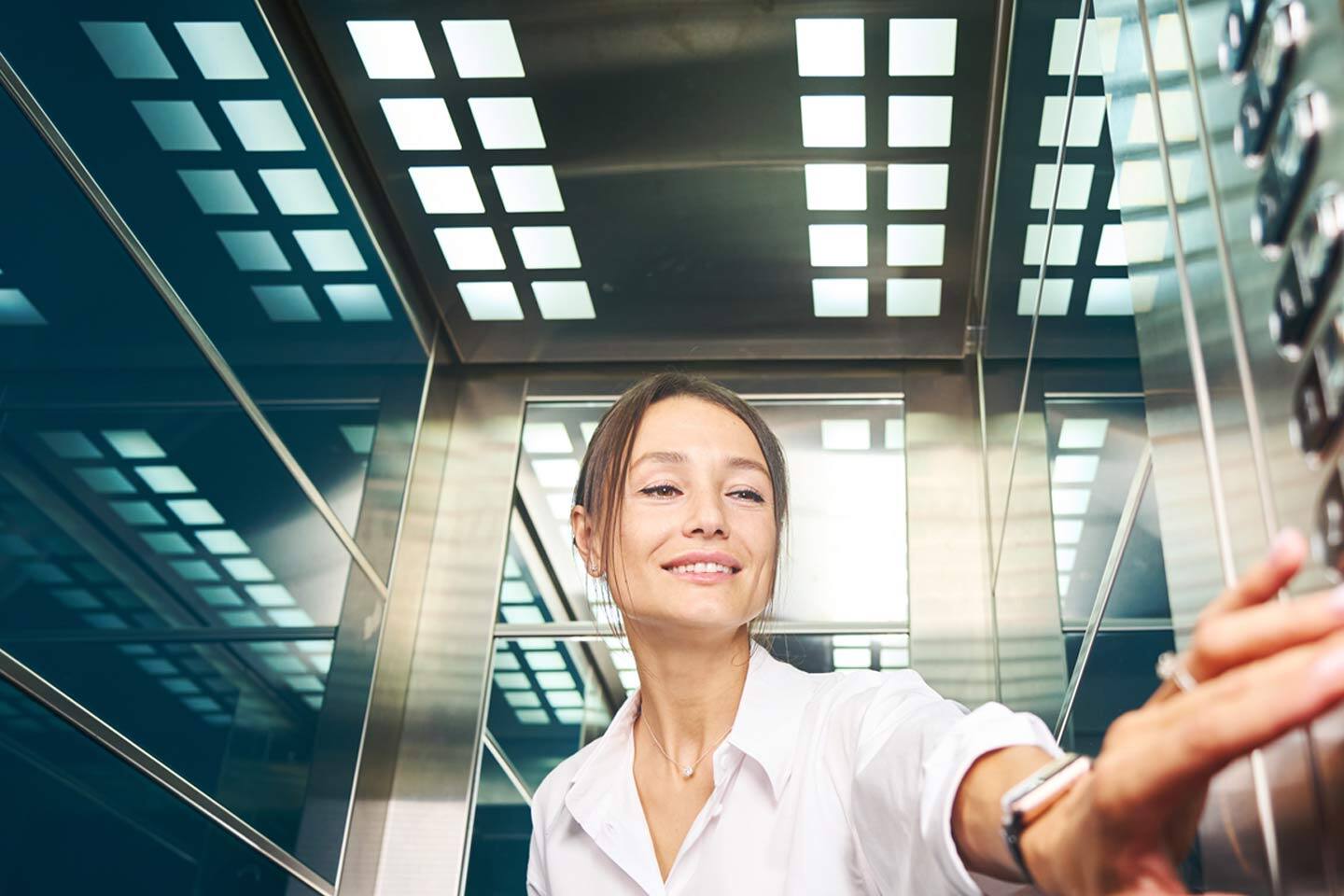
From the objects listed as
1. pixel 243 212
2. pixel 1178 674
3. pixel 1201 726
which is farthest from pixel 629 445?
pixel 243 212

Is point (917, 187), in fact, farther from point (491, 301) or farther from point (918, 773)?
point (918, 773)

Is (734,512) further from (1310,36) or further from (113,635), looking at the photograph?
(113,635)

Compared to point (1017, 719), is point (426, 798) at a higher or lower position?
higher

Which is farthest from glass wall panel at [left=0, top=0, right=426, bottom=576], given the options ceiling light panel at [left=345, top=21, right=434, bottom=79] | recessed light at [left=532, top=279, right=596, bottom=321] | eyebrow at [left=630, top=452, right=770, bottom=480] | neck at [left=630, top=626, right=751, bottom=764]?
neck at [left=630, top=626, right=751, bottom=764]

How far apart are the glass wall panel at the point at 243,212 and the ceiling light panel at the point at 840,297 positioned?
1.72 meters

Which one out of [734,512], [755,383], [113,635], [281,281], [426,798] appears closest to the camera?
[734,512]

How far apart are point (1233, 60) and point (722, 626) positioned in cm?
117

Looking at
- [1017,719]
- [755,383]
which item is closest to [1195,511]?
[1017,719]

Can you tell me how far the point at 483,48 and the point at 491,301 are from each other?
1.40 m

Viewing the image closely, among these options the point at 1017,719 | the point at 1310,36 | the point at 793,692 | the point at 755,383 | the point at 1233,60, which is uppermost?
the point at 755,383

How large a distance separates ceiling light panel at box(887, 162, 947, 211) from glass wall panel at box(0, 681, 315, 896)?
3235 millimetres

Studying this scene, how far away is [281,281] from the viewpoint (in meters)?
4.12

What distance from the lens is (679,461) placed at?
7.53ft

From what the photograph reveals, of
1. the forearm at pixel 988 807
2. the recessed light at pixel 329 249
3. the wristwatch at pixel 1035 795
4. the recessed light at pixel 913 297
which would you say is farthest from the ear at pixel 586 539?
the recessed light at pixel 913 297
